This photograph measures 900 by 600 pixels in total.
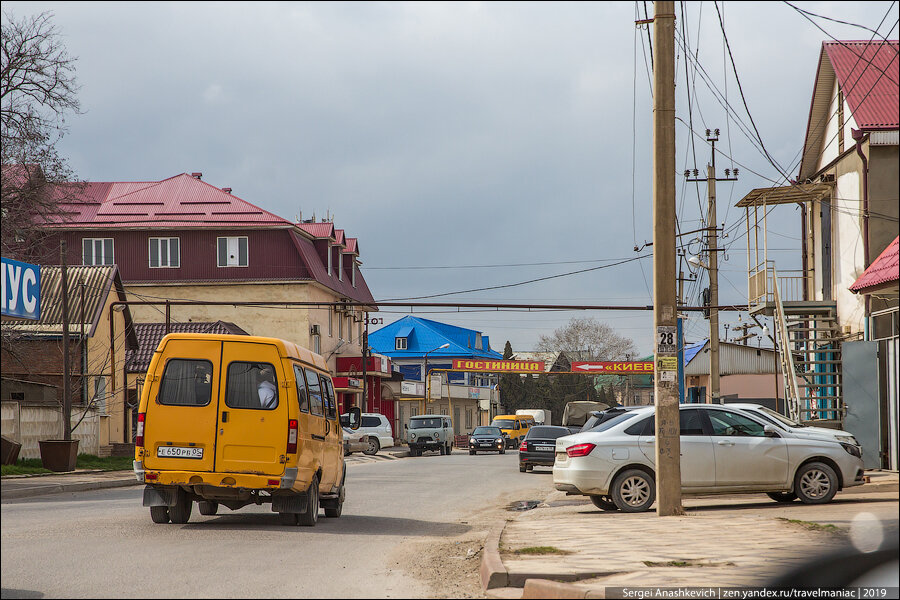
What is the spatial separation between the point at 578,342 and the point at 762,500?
293 ft

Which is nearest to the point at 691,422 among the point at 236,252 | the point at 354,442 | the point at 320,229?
the point at 354,442

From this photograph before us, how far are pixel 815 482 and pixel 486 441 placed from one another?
1352 inches

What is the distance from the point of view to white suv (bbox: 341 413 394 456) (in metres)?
46.3

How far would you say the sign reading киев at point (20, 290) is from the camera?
13.7 m

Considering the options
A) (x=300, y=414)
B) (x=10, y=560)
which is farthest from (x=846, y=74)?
(x=10, y=560)

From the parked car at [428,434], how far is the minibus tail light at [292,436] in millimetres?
35347

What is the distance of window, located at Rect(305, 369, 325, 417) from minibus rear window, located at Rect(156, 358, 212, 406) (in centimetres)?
155

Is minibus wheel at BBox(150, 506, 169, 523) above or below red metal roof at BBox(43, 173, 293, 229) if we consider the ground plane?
below

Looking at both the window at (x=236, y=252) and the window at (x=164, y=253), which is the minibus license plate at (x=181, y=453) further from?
the window at (x=164, y=253)

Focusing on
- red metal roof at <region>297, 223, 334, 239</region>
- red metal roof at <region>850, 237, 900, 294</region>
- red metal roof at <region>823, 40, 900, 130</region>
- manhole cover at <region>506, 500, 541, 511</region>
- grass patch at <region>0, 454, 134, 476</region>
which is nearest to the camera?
manhole cover at <region>506, 500, 541, 511</region>

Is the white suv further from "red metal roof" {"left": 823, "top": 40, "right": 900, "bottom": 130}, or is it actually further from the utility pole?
"red metal roof" {"left": 823, "top": 40, "right": 900, "bottom": 130}

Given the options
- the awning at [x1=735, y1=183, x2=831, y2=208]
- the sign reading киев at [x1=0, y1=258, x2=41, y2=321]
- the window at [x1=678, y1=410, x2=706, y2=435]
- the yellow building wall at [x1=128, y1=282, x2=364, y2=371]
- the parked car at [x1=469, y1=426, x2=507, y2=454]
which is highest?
the awning at [x1=735, y1=183, x2=831, y2=208]

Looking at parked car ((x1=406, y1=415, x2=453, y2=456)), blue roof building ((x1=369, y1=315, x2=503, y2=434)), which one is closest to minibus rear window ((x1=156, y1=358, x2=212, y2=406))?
parked car ((x1=406, y1=415, x2=453, y2=456))

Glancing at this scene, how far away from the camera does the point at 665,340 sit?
13625mm
